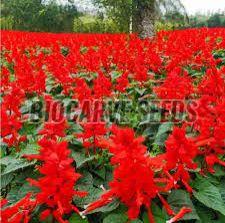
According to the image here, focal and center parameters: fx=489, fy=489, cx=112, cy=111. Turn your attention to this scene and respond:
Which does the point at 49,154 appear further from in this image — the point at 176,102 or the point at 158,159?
the point at 176,102

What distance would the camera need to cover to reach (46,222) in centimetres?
301

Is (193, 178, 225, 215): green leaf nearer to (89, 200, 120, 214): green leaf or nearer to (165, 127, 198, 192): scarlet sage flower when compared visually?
(165, 127, 198, 192): scarlet sage flower

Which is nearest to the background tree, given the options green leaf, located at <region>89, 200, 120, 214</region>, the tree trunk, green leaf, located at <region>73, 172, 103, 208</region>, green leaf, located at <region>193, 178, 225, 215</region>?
the tree trunk

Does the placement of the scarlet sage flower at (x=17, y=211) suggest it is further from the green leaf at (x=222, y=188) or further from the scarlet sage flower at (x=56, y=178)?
the green leaf at (x=222, y=188)

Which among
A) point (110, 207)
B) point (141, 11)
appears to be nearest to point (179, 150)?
point (110, 207)

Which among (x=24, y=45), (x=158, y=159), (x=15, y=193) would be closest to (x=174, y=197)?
(x=158, y=159)

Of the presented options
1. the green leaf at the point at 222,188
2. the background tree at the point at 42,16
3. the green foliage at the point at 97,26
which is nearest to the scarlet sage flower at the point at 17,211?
the green leaf at the point at 222,188

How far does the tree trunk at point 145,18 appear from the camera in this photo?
13.1 metres

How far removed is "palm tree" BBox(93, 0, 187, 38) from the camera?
43.3 feet

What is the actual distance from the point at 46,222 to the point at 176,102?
7.49 ft

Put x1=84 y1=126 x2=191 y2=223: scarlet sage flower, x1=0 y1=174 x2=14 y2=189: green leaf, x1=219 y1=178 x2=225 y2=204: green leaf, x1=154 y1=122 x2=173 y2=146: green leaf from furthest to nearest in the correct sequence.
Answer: x1=154 y1=122 x2=173 y2=146: green leaf → x1=0 y1=174 x2=14 y2=189: green leaf → x1=219 y1=178 x2=225 y2=204: green leaf → x1=84 y1=126 x2=191 y2=223: scarlet sage flower

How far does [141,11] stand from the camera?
13.5m

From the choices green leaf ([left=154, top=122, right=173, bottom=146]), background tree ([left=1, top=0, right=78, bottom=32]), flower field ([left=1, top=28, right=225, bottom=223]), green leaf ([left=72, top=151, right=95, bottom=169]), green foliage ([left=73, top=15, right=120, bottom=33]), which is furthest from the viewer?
background tree ([left=1, top=0, right=78, bottom=32])

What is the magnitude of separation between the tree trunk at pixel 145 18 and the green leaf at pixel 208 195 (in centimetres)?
1013
